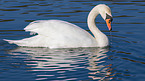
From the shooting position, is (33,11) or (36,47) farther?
(33,11)

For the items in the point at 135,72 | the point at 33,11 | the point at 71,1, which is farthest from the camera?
the point at 71,1

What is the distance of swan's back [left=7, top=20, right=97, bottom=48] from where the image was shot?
1118 cm

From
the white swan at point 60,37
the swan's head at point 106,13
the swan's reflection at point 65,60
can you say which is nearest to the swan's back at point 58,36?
the white swan at point 60,37

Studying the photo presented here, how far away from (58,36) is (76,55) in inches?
38.8

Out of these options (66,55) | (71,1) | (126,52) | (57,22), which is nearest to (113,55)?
(126,52)

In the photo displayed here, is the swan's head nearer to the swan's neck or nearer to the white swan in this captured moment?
the white swan

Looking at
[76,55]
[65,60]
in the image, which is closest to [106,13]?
[76,55]

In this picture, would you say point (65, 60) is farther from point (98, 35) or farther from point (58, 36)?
point (98, 35)

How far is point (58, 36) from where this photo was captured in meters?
11.2

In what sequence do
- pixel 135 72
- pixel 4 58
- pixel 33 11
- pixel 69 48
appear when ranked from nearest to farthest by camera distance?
pixel 135 72 < pixel 4 58 < pixel 69 48 < pixel 33 11

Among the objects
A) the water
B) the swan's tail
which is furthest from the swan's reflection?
the swan's tail

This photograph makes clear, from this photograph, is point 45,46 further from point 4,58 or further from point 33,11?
point 33,11

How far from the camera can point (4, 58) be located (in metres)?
10.2

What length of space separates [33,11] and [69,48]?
606 cm
